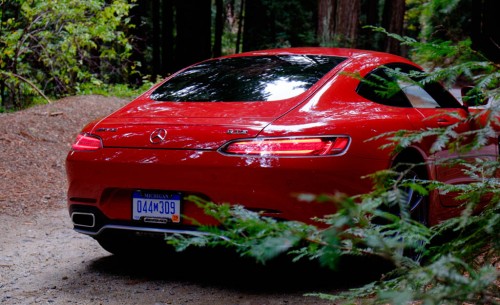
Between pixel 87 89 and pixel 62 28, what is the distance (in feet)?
5.74

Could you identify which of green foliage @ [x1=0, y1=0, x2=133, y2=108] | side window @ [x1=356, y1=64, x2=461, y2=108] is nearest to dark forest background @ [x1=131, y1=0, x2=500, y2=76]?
side window @ [x1=356, y1=64, x2=461, y2=108]

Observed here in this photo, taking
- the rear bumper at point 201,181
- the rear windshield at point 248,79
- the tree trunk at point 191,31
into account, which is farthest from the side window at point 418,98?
the tree trunk at point 191,31

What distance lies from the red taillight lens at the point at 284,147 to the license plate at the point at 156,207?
1.63 ft

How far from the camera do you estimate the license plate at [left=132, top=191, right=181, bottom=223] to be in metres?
4.38

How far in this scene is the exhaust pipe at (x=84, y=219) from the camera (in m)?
4.78

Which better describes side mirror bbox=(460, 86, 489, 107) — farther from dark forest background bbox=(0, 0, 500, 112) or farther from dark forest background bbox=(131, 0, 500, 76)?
dark forest background bbox=(0, 0, 500, 112)

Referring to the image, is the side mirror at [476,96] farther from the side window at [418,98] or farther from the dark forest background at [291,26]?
the side window at [418,98]

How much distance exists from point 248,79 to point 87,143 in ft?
4.07

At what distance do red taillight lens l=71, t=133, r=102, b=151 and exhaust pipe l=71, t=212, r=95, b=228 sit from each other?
46 cm

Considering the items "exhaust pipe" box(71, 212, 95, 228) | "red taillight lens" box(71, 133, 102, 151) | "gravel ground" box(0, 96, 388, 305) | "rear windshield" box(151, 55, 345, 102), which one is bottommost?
"gravel ground" box(0, 96, 388, 305)

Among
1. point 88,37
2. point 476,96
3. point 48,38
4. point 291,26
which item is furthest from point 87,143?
point 291,26

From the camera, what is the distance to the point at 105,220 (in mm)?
4703

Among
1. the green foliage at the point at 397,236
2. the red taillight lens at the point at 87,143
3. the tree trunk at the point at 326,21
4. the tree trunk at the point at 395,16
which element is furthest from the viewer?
the tree trunk at the point at 395,16

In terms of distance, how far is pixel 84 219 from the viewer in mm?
4828
